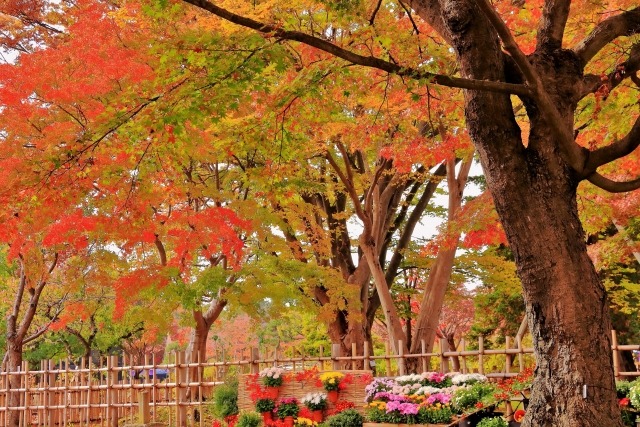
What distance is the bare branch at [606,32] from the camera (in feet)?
22.1

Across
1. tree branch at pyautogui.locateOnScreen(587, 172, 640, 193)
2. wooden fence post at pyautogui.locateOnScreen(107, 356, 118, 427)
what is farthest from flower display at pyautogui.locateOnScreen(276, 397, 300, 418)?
tree branch at pyautogui.locateOnScreen(587, 172, 640, 193)

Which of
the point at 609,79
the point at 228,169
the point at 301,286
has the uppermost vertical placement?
the point at 228,169

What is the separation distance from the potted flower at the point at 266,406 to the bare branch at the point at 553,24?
7.61 meters

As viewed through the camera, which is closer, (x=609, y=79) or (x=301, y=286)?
(x=609, y=79)

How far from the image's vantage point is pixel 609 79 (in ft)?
22.1

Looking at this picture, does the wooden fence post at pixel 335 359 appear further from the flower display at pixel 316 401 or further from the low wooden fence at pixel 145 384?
the flower display at pixel 316 401

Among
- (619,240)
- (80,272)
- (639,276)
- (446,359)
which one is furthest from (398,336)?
(639,276)

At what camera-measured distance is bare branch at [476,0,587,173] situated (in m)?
5.65

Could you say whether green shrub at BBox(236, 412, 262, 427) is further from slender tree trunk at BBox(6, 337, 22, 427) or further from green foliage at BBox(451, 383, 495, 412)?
slender tree trunk at BBox(6, 337, 22, 427)

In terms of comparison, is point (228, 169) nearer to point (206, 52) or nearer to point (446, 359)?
point (446, 359)

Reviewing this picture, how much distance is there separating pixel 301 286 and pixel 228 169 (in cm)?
379

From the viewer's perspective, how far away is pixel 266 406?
11812 millimetres

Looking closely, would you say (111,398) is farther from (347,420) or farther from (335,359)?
(347,420)

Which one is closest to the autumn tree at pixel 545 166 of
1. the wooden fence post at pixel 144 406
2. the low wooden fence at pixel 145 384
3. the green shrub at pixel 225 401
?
the low wooden fence at pixel 145 384
